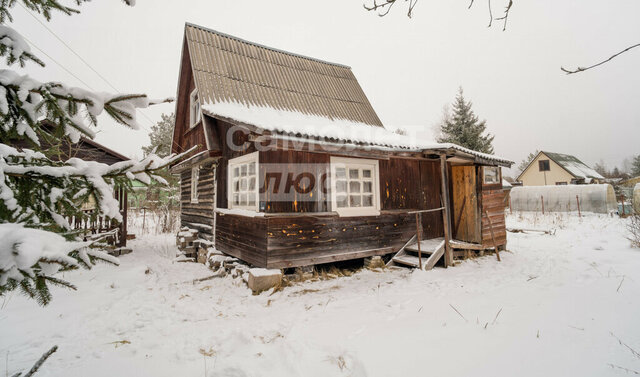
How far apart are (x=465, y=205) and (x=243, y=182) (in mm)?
6879

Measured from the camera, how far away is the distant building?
32.2 m

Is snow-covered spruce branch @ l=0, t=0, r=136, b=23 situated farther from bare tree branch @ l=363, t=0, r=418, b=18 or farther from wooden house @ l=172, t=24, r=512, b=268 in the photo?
wooden house @ l=172, t=24, r=512, b=268

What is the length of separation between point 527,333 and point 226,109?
24.0 feet

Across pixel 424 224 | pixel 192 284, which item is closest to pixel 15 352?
pixel 192 284

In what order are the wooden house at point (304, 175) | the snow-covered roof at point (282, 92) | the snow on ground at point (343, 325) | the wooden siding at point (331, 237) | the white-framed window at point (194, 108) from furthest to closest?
the white-framed window at point (194, 108) → the snow-covered roof at point (282, 92) → the wooden house at point (304, 175) → the wooden siding at point (331, 237) → the snow on ground at point (343, 325)

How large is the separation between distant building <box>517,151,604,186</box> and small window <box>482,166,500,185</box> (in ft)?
108

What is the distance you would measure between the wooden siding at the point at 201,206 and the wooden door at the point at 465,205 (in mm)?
7827

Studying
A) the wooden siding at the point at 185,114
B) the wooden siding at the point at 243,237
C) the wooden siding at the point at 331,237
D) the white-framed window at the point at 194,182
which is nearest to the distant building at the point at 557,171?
the wooden siding at the point at 331,237

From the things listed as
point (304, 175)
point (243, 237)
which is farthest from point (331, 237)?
point (243, 237)

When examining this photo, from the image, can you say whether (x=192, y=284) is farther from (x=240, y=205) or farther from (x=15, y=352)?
(x=15, y=352)

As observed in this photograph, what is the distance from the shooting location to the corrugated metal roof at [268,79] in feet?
26.5

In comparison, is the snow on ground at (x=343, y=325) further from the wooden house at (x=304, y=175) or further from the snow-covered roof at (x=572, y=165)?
the snow-covered roof at (x=572, y=165)

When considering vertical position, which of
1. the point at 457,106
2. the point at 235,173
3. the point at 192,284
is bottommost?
the point at 192,284

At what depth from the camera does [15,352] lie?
314cm
